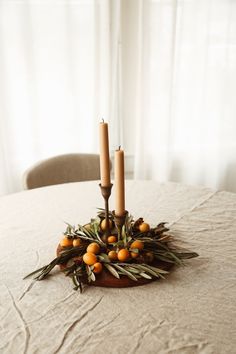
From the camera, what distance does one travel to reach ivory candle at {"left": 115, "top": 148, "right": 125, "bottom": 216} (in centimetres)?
84

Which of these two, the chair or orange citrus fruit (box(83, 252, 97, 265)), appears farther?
the chair

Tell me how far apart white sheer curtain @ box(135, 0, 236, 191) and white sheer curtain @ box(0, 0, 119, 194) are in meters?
0.22

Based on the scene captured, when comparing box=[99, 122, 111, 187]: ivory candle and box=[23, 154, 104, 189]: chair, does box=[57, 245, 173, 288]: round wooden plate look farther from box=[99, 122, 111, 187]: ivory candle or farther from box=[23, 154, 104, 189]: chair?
box=[23, 154, 104, 189]: chair

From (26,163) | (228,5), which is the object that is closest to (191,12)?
(228,5)

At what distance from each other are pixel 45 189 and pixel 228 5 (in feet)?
5.24

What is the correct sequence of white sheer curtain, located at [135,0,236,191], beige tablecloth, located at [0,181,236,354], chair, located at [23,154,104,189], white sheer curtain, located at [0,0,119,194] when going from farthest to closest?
white sheer curtain, located at [135,0,236,191] → white sheer curtain, located at [0,0,119,194] → chair, located at [23,154,104,189] → beige tablecloth, located at [0,181,236,354]

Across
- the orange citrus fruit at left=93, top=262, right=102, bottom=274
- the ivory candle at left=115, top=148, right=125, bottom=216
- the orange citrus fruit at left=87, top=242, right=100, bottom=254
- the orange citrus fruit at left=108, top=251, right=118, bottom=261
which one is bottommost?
the orange citrus fruit at left=93, top=262, right=102, bottom=274

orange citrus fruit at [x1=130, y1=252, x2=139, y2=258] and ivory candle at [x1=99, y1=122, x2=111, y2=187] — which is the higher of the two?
ivory candle at [x1=99, y1=122, x2=111, y2=187]

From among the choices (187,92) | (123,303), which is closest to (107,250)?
(123,303)

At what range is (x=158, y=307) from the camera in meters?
0.80

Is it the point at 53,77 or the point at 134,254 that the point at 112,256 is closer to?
the point at 134,254

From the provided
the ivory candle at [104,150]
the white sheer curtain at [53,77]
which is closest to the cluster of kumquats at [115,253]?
the ivory candle at [104,150]

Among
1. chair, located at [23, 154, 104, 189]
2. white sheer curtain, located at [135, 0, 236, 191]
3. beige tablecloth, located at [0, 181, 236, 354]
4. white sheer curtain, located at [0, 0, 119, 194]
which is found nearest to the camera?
beige tablecloth, located at [0, 181, 236, 354]

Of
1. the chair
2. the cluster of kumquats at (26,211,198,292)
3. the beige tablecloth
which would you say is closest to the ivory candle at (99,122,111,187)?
the cluster of kumquats at (26,211,198,292)
